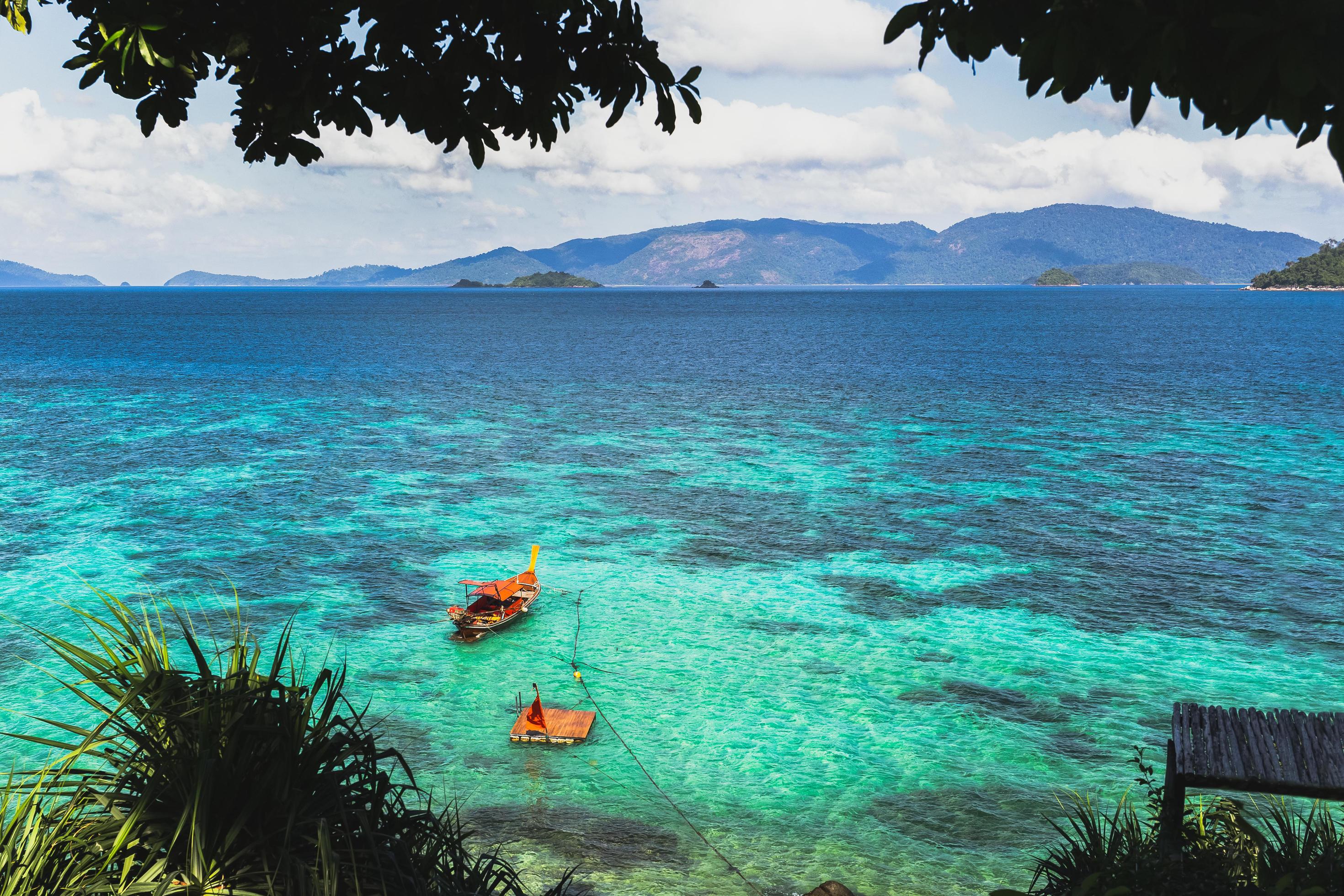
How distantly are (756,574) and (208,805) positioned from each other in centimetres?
2209

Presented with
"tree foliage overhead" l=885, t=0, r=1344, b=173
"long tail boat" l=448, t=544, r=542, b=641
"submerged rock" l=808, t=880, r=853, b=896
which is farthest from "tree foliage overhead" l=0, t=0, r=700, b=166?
"long tail boat" l=448, t=544, r=542, b=641

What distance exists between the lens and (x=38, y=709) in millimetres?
19297

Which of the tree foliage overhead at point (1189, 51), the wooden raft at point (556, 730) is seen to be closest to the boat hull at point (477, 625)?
the wooden raft at point (556, 730)

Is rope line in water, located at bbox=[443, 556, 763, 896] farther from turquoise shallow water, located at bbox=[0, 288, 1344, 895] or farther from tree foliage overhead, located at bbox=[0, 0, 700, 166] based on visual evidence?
tree foliage overhead, located at bbox=[0, 0, 700, 166]

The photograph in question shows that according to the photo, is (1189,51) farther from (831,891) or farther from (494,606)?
(494,606)

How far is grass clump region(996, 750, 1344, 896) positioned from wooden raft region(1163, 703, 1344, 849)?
1.03 feet

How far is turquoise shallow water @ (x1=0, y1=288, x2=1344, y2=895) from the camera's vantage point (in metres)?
16.8

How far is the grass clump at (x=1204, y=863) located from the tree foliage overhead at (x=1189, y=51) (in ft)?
15.9

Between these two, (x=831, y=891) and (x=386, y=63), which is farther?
(x=831, y=891)

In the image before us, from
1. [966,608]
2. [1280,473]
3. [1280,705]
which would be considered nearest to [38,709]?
[966,608]

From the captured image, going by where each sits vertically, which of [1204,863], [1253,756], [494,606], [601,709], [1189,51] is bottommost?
[601,709]

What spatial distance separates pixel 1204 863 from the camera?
9.05 meters

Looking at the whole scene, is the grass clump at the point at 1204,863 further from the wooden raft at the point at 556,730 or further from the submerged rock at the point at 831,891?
the wooden raft at the point at 556,730

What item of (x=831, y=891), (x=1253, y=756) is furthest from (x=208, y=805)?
(x=1253, y=756)
